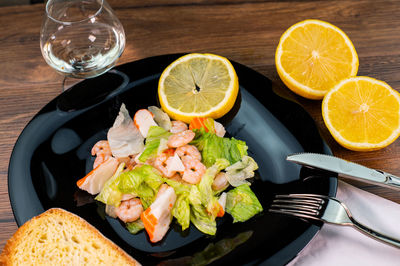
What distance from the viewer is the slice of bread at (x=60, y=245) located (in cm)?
166

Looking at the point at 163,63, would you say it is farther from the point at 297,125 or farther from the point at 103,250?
the point at 103,250

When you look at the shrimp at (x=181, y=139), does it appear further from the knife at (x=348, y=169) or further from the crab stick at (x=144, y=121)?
the knife at (x=348, y=169)

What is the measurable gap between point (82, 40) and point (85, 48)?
5 cm

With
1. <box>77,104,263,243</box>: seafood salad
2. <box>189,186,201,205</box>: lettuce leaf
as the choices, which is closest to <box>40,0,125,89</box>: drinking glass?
<box>77,104,263,243</box>: seafood salad

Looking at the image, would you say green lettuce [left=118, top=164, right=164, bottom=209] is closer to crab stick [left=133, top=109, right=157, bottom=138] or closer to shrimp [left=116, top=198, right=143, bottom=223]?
shrimp [left=116, top=198, right=143, bottom=223]

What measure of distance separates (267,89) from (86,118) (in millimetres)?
976

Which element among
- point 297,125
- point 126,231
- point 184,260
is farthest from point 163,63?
point 184,260

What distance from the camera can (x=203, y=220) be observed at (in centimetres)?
178

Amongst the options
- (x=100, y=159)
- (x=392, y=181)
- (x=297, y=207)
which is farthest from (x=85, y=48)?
(x=392, y=181)

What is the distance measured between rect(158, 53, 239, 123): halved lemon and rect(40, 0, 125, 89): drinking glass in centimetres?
35

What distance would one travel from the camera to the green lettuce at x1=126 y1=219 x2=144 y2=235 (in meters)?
1.77

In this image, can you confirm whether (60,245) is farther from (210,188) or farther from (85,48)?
(85,48)

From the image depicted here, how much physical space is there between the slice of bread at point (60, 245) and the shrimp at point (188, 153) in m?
0.50

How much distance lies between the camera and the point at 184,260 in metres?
1.68
